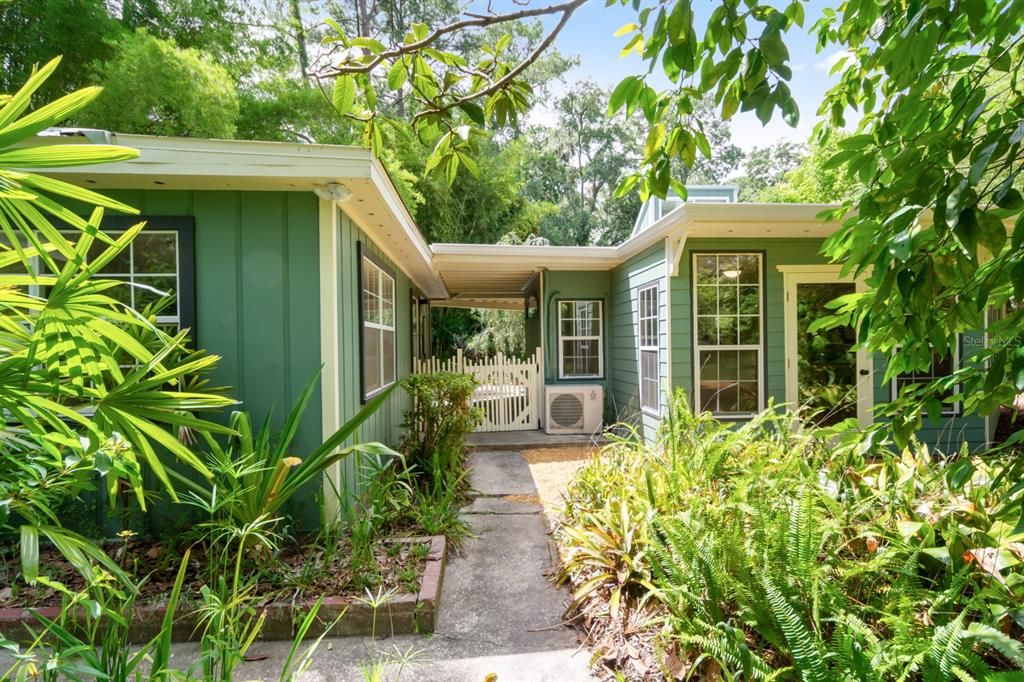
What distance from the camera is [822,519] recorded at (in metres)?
2.27

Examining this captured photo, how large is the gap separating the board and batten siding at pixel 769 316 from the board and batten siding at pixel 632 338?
150mm

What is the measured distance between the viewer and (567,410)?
23.6 ft

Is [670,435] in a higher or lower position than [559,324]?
lower

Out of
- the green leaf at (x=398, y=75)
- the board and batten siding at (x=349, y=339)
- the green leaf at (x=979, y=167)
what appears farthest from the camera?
the board and batten siding at (x=349, y=339)

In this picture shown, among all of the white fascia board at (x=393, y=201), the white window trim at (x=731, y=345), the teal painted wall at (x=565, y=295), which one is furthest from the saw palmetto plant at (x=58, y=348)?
the teal painted wall at (x=565, y=295)

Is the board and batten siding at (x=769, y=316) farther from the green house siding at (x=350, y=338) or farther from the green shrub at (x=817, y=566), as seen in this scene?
the green house siding at (x=350, y=338)

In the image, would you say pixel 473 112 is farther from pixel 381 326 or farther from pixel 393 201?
pixel 381 326

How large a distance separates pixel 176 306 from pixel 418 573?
2.22m

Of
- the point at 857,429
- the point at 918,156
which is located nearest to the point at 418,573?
the point at 857,429

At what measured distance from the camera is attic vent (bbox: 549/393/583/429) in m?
7.18

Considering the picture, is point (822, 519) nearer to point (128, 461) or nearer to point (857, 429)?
point (857, 429)

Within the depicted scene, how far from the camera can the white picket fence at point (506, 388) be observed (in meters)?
7.45

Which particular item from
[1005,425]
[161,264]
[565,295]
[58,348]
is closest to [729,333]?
[565,295]

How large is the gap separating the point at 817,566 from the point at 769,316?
12.6ft
